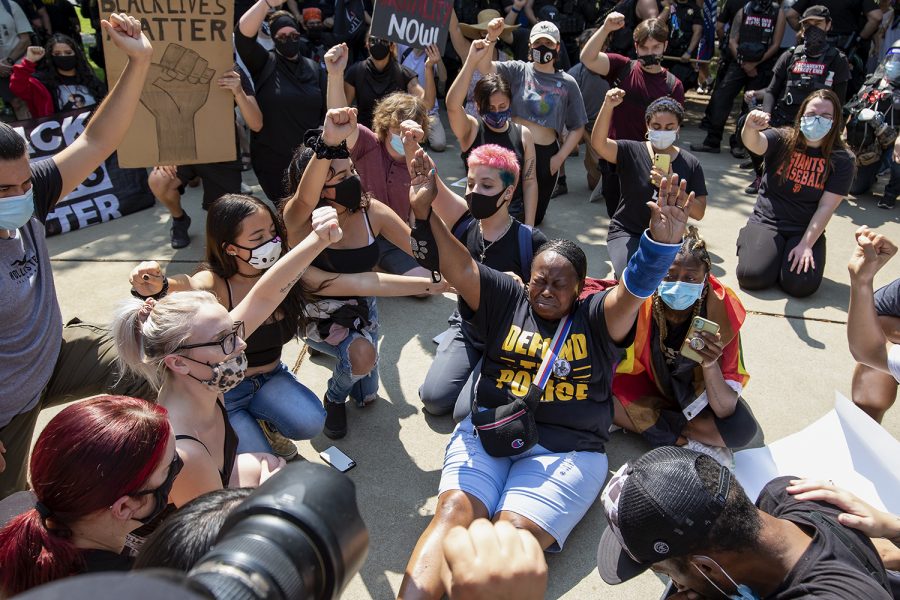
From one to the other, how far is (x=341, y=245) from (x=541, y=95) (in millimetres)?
2984

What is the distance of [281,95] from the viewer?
5.32 meters

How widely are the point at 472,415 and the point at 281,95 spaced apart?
352 cm

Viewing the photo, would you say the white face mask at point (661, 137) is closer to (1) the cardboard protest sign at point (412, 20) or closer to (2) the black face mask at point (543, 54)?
(2) the black face mask at point (543, 54)

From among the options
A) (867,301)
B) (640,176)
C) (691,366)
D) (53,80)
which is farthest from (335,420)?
(53,80)

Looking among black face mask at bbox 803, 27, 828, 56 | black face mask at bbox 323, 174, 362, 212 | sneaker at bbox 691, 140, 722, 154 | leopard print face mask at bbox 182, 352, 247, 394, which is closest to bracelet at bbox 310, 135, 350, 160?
black face mask at bbox 323, 174, 362, 212

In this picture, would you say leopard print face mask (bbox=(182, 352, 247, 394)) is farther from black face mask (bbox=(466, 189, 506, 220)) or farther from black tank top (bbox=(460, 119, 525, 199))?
black tank top (bbox=(460, 119, 525, 199))

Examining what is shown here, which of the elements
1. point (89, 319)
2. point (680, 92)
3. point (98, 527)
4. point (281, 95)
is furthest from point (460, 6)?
point (98, 527)

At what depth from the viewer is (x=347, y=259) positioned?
11.9 ft

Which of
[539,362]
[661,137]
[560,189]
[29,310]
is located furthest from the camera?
[560,189]

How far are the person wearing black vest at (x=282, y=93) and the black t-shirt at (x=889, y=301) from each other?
4182 mm

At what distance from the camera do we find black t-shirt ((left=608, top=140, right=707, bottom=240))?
16.0ft

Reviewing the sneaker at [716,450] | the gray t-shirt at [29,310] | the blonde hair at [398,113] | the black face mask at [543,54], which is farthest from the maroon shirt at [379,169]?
the sneaker at [716,450]

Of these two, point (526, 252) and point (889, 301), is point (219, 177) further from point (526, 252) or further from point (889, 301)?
point (889, 301)

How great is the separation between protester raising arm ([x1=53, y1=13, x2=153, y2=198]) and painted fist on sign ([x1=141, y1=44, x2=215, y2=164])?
4.98 feet
